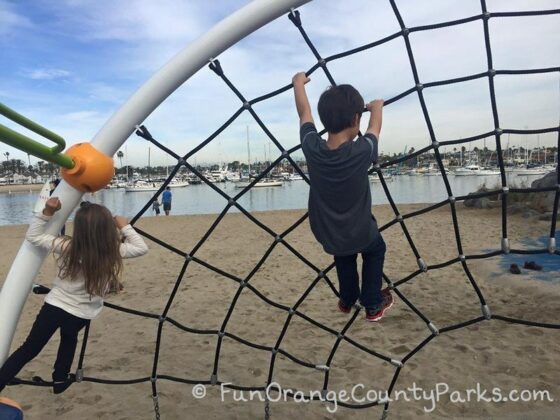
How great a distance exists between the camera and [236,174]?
7144 cm

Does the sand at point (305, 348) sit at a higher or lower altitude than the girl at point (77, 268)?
lower

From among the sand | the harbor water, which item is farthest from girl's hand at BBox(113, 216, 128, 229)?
the harbor water

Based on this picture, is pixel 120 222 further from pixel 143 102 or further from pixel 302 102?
pixel 302 102

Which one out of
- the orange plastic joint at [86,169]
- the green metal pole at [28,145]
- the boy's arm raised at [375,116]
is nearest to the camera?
the green metal pole at [28,145]

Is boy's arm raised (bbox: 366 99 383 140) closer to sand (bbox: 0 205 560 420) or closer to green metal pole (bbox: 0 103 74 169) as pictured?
green metal pole (bbox: 0 103 74 169)

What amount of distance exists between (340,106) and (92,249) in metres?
1.17

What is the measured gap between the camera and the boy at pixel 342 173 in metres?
1.99

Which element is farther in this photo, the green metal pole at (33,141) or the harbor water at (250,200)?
the harbor water at (250,200)

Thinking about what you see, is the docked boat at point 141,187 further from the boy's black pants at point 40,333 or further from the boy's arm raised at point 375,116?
the boy's arm raised at point 375,116

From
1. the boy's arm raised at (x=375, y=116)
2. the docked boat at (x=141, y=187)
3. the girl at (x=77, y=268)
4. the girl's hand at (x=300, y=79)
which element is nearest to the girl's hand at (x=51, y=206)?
the girl at (x=77, y=268)

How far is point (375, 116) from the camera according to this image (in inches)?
85.1

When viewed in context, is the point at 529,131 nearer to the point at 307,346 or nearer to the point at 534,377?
the point at 534,377

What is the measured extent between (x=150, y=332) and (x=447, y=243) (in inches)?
274

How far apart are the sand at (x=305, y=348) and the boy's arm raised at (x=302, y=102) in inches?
86.5
